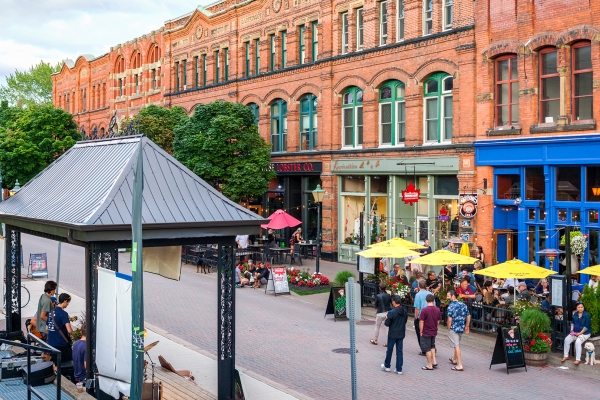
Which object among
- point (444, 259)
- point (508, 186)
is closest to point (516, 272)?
point (444, 259)

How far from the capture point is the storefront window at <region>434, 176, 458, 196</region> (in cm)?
2930

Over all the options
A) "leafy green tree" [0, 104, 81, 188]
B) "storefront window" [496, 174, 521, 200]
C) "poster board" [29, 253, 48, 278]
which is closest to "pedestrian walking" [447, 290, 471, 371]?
"storefront window" [496, 174, 521, 200]

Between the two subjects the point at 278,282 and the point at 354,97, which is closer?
the point at 278,282

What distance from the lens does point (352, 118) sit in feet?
114

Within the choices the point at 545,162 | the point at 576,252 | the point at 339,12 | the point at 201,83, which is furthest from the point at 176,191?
the point at 201,83

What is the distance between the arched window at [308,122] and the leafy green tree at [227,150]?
1980 millimetres

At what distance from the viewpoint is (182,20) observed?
160ft

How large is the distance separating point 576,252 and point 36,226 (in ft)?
54.2

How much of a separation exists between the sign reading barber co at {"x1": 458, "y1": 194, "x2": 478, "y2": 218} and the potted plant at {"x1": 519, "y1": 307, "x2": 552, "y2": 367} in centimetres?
1136

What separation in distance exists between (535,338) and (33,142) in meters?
49.7

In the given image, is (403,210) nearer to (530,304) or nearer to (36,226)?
(530,304)

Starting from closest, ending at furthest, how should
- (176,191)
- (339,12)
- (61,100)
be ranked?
1. (176,191)
2. (339,12)
3. (61,100)

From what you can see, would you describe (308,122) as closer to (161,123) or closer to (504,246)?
(161,123)

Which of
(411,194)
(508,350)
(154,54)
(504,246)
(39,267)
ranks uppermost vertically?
(154,54)
